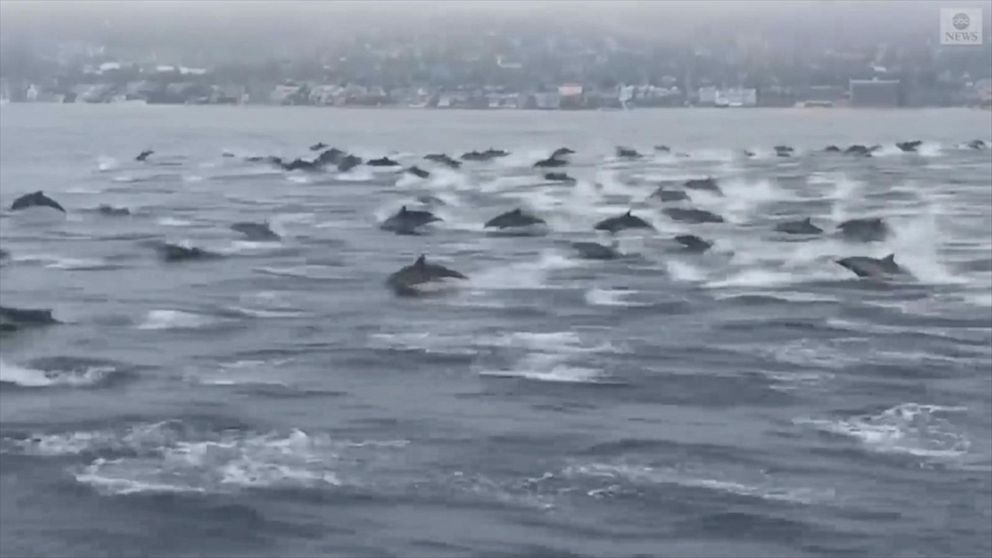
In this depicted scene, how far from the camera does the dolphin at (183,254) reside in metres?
32.4

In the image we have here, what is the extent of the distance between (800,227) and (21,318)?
1999 cm

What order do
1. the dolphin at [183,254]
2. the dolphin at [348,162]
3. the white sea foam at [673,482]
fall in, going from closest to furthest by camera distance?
the white sea foam at [673,482] → the dolphin at [183,254] → the dolphin at [348,162]

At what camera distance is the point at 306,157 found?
182 feet

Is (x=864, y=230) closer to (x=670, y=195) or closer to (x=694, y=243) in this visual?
(x=694, y=243)

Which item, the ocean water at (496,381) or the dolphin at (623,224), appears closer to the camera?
the ocean water at (496,381)

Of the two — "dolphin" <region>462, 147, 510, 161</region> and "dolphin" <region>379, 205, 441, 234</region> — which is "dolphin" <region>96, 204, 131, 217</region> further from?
"dolphin" <region>462, 147, 510, 161</region>

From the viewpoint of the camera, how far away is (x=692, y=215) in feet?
126

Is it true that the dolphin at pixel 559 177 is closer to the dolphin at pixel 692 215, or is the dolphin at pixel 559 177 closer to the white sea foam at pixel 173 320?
the dolphin at pixel 692 215

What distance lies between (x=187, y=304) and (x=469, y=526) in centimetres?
1405

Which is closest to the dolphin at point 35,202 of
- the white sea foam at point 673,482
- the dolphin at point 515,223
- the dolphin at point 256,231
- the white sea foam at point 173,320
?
the dolphin at point 256,231

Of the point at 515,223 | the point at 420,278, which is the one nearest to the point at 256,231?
the point at 515,223

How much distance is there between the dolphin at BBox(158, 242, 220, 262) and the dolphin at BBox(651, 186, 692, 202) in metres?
15.0

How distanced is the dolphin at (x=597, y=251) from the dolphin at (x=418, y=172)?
1548cm

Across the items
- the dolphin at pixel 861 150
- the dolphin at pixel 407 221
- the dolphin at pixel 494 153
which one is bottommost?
the dolphin at pixel 407 221
